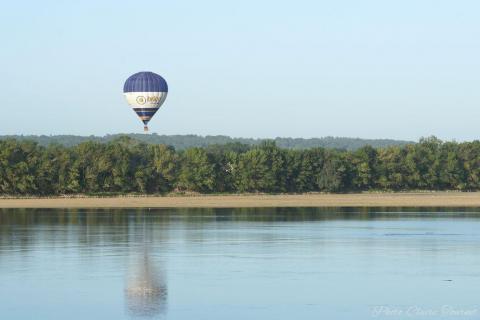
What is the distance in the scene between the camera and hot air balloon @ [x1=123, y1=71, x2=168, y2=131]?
104 metres

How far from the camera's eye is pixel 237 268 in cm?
3722

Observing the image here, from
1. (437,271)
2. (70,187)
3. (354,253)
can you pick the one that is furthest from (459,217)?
(70,187)

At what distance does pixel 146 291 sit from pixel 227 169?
9826 centimetres

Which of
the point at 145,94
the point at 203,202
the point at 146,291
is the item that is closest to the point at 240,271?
the point at 146,291

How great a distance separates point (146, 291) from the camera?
31406 millimetres

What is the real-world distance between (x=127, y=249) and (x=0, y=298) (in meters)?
14.8

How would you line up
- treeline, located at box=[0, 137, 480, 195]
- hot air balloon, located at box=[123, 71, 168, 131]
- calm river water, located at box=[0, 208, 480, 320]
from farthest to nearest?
1. treeline, located at box=[0, 137, 480, 195]
2. hot air balloon, located at box=[123, 71, 168, 131]
3. calm river water, located at box=[0, 208, 480, 320]

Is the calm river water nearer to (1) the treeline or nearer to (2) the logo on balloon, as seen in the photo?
(2) the logo on balloon

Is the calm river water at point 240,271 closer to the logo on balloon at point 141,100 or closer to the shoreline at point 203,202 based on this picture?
the shoreline at point 203,202

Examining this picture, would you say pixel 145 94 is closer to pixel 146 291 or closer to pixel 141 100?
pixel 141 100

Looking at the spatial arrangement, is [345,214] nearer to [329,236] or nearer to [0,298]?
[329,236]

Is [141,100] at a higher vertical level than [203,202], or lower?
higher

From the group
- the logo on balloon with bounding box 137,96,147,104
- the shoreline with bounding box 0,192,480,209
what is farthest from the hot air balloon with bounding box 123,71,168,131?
the shoreline with bounding box 0,192,480,209

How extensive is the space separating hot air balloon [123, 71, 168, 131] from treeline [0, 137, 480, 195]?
14189 mm
